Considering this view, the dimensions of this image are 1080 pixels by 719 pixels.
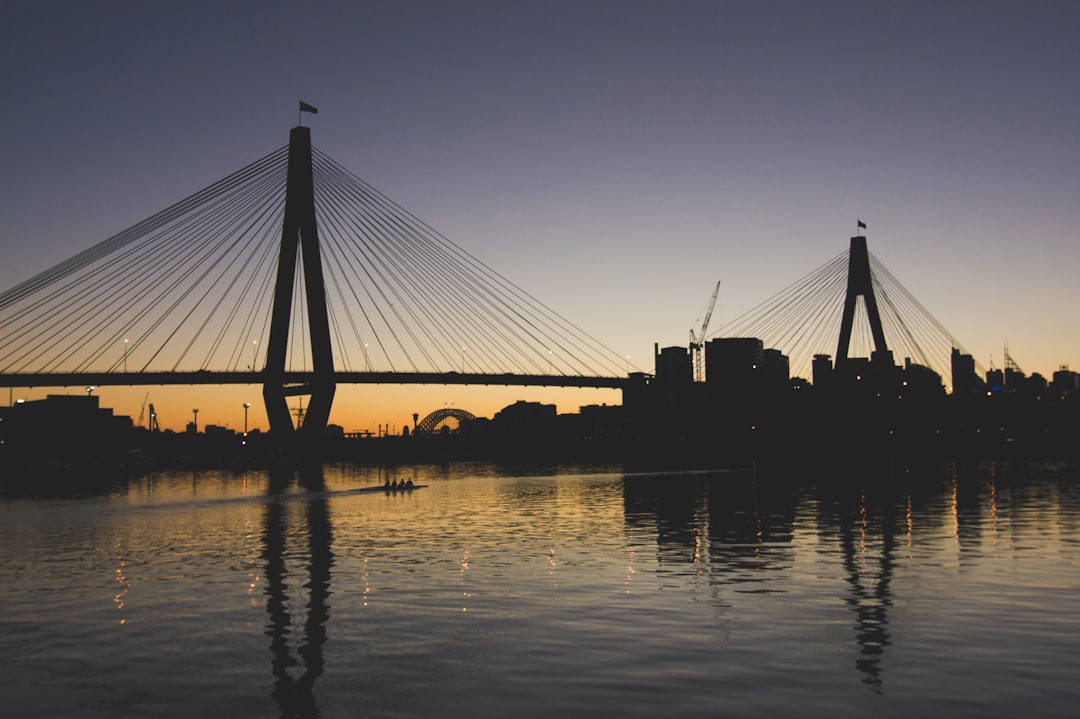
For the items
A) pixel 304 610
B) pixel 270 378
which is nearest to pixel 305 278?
pixel 270 378

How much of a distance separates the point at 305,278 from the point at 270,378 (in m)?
10.8

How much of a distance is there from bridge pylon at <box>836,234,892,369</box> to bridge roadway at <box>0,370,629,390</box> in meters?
31.8

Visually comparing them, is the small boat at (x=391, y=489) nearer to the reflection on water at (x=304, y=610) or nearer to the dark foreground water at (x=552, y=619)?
the reflection on water at (x=304, y=610)

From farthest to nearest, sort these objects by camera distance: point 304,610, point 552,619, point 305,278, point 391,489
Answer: point 391,489, point 305,278, point 304,610, point 552,619

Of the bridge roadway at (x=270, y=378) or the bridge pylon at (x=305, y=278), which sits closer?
the bridge pylon at (x=305, y=278)

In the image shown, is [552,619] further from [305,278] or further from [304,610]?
[305,278]

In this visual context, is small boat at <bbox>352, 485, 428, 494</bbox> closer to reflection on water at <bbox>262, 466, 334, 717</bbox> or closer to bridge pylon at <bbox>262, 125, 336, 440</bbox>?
bridge pylon at <bbox>262, 125, 336, 440</bbox>

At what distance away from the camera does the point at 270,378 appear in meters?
93.7

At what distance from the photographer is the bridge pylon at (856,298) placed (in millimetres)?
131625

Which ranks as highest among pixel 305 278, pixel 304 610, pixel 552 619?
pixel 305 278

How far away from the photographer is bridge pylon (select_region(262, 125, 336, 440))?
90000mm

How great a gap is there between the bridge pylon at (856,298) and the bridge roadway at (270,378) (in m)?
31.8


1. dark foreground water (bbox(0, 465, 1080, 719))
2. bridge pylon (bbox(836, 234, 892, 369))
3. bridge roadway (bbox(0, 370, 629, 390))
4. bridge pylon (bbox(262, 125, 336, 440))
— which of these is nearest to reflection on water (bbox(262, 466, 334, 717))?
dark foreground water (bbox(0, 465, 1080, 719))

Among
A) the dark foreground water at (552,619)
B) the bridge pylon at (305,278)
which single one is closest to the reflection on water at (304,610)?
the dark foreground water at (552,619)
